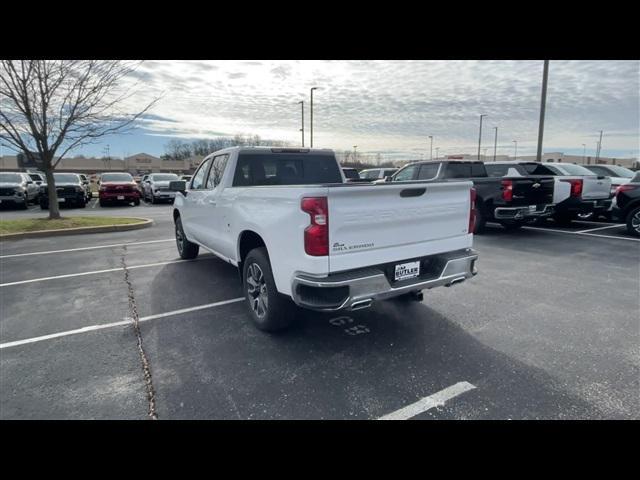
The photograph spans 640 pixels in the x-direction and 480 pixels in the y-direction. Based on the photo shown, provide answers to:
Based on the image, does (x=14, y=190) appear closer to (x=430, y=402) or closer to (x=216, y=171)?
(x=216, y=171)

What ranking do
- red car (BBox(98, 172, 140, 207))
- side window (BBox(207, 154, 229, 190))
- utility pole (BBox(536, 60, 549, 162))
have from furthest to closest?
red car (BBox(98, 172, 140, 207))
utility pole (BBox(536, 60, 549, 162))
side window (BBox(207, 154, 229, 190))

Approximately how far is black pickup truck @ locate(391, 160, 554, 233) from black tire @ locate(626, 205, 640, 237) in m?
1.93

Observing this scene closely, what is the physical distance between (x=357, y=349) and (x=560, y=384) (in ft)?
5.56

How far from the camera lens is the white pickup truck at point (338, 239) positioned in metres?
3.00

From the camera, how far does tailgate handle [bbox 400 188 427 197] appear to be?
337 cm

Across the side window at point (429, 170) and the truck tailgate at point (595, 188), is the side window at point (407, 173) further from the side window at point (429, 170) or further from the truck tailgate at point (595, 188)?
the truck tailgate at point (595, 188)

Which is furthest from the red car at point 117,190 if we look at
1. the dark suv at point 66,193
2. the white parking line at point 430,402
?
the white parking line at point 430,402

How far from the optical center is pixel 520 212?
8.95 meters

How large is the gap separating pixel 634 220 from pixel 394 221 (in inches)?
371

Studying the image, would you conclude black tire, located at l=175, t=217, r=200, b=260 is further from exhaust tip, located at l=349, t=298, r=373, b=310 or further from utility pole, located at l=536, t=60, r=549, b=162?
utility pole, located at l=536, t=60, r=549, b=162

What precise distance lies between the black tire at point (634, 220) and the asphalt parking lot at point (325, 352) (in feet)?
14.3

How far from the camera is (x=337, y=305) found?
2.99 m

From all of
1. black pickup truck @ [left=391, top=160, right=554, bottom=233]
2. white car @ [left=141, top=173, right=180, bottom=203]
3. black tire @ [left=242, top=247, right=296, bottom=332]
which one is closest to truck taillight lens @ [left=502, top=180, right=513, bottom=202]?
black pickup truck @ [left=391, top=160, right=554, bottom=233]
